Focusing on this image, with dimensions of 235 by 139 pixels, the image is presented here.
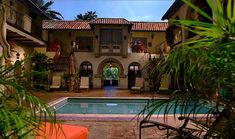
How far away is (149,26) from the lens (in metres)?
29.2

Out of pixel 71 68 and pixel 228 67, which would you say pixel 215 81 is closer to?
pixel 228 67

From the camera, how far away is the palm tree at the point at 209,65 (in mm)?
833

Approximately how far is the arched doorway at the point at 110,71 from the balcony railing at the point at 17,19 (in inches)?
353

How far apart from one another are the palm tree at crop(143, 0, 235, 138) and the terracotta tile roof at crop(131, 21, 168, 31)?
27.7 meters

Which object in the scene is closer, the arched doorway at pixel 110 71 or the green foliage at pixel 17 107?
the green foliage at pixel 17 107

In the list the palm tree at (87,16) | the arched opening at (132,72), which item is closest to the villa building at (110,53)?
the arched opening at (132,72)

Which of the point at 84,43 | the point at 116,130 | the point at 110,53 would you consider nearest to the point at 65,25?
the point at 84,43

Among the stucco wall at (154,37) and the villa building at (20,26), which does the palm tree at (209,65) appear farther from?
the stucco wall at (154,37)

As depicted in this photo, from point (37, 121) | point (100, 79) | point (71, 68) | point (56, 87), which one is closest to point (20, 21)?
point (56, 87)

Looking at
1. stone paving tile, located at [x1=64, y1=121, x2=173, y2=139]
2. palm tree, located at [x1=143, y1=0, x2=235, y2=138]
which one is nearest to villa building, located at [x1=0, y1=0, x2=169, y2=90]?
stone paving tile, located at [x1=64, y1=121, x2=173, y2=139]

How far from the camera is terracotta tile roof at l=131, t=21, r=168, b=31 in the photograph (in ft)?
93.3

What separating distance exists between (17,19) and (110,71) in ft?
62.5

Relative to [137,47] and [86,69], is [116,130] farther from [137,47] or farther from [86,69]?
[137,47]

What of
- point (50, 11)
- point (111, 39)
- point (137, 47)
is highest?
point (50, 11)
